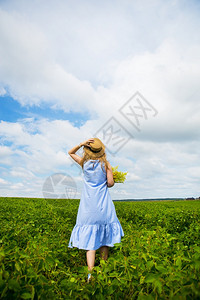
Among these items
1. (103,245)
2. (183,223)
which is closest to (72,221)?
(183,223)

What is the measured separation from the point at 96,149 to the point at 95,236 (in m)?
1.44

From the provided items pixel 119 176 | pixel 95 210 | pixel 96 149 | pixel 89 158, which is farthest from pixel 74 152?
pixel 119 176

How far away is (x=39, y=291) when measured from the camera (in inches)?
54.9

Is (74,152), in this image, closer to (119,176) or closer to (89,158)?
(89,158)

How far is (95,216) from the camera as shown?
3812mm

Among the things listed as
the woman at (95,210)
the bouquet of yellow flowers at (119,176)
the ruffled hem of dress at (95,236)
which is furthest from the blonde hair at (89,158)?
the bouquet of yellow flowers at (119,176)

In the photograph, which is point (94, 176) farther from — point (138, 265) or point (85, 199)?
point (138, 265)

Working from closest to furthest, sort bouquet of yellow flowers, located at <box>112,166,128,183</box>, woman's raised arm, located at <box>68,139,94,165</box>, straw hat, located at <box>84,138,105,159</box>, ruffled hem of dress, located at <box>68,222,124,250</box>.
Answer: ruffled hem of dress, located at <box>68,222,124,250</box>, straw hat, located at <box>84,138,105,159</box>, woman's raised arm, located at <box>68,139,94,165</box>, bouquet of yellow flowers, located at <box>112,166,128,183</box>

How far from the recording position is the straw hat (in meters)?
4.03

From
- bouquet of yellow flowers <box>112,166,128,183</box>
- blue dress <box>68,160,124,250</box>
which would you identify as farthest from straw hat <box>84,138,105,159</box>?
bouquet of yellow flowers <box>112,166,128,183</box>

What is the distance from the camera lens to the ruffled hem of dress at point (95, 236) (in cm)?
372

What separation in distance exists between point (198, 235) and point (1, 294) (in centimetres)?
463

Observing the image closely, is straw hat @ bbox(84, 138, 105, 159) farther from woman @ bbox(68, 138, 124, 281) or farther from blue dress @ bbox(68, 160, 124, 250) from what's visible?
blue dress @ bbox(68, 160, 124, 250)

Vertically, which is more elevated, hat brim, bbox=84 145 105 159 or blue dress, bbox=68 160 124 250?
hat brim, bbox=84 145 105 159
